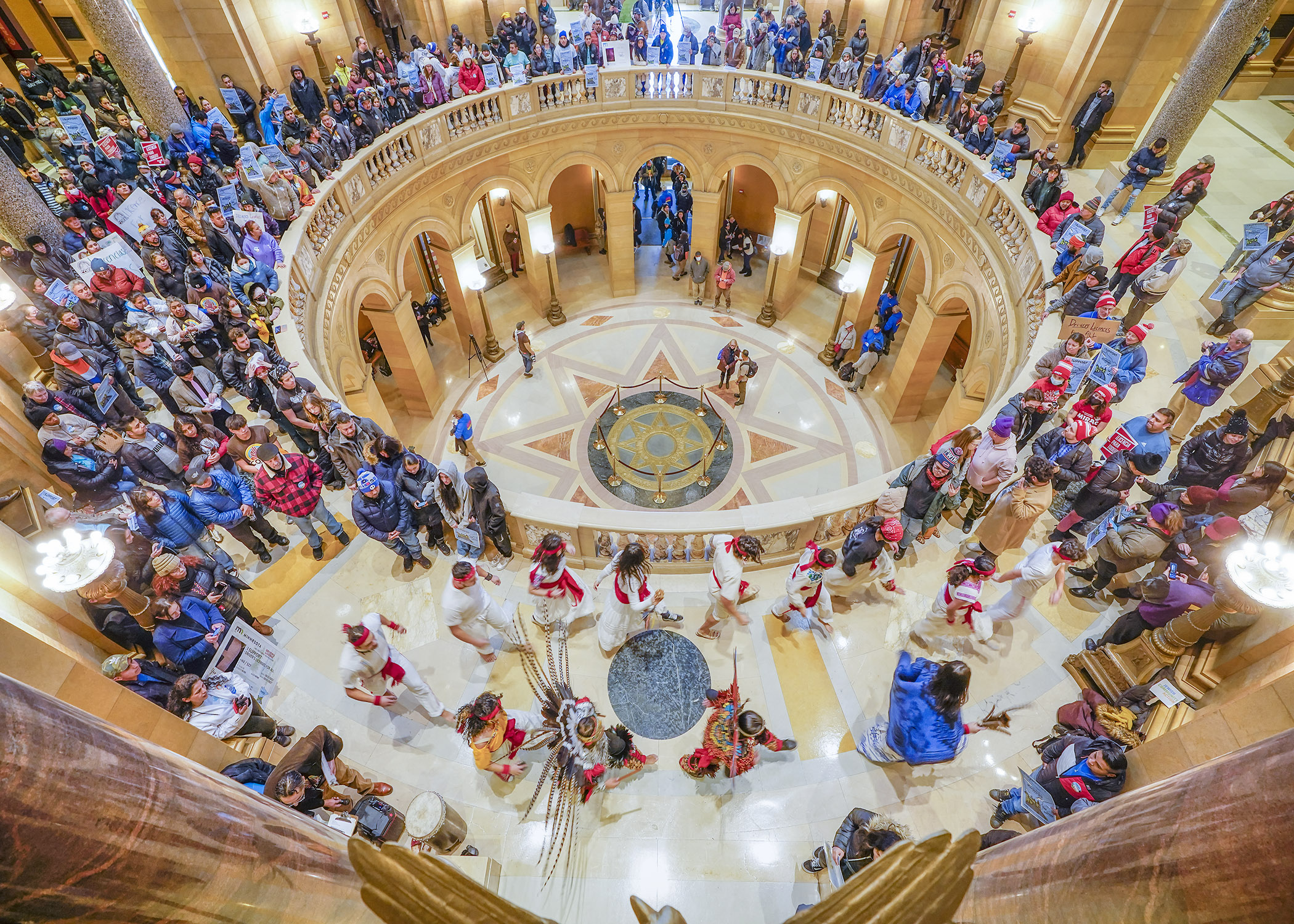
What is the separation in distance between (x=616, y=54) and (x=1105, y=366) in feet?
44.5

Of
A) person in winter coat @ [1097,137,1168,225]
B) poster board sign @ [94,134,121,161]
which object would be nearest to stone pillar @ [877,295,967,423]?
person in winter coat @ [1097,137,1168,225]

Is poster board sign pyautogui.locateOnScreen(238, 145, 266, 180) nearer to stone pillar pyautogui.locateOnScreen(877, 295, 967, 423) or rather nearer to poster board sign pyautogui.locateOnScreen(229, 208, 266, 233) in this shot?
poster board sign pyautogui.locateOnScreen(229, 208, 266, 233)

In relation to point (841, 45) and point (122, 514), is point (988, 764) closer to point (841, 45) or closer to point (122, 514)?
point (122, 514)

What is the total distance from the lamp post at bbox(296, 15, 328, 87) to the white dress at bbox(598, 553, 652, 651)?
16559 mm

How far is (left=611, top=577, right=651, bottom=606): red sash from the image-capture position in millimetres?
5855

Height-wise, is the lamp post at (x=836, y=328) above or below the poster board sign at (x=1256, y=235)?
below

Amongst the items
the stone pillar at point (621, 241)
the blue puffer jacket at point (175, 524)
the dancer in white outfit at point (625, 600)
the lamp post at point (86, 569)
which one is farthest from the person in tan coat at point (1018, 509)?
the stone pillar at point (621, 241)

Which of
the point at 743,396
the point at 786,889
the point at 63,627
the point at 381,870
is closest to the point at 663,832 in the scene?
the point at 786,889

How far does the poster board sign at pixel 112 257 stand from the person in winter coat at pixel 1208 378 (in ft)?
47.7

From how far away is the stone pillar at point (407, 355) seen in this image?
543 inches

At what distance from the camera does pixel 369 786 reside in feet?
17.7

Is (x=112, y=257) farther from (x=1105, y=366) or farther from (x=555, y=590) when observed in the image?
(x=1105, y=366)

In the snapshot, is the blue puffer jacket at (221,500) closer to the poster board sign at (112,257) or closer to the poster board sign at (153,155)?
the poster board sign at (112,257)

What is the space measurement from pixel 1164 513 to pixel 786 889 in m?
5.03
